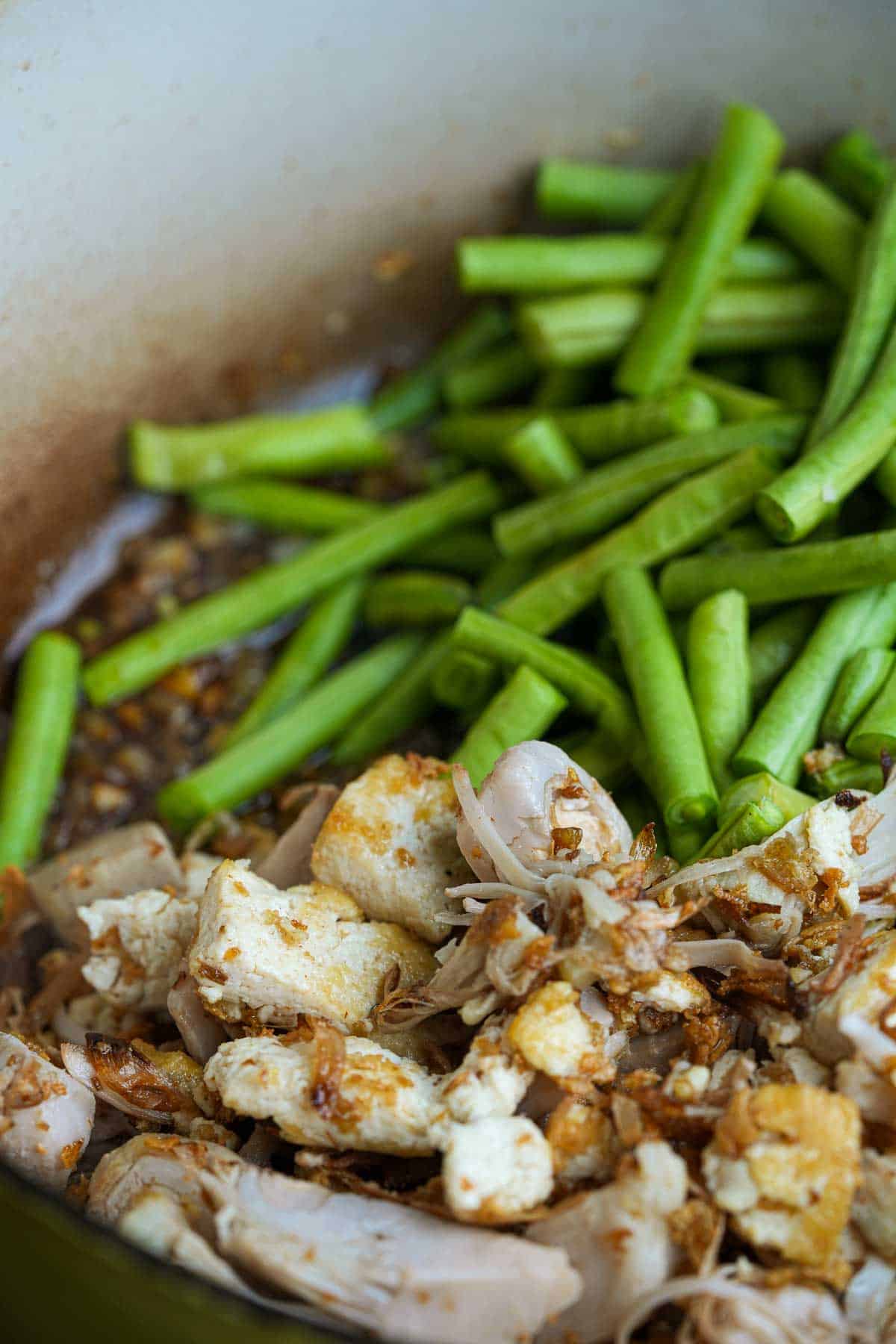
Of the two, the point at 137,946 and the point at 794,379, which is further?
the point at 794,379

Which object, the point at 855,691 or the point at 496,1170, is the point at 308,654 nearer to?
the point at 855,691

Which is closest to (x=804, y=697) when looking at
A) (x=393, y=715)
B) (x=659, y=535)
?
(x=659, y=535)

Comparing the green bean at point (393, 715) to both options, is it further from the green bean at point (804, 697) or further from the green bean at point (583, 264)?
the green bean at point (583, 264)

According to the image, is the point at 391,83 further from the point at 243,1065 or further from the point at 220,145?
the point at 243,1065

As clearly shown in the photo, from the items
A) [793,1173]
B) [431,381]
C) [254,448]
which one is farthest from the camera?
[431,381]

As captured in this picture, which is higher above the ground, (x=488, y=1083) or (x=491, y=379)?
(x=491, y=379)

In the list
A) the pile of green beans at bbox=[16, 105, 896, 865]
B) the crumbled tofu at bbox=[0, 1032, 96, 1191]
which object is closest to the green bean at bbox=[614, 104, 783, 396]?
the pile of green beans at bbox=[16, 105, 896, 865]

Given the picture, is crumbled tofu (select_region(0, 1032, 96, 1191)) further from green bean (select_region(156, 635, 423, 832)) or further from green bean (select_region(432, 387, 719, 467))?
green bean (select_region(432, 387, 719, 467))

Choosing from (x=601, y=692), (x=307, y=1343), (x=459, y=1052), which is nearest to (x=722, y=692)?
(x=601, y=692)
